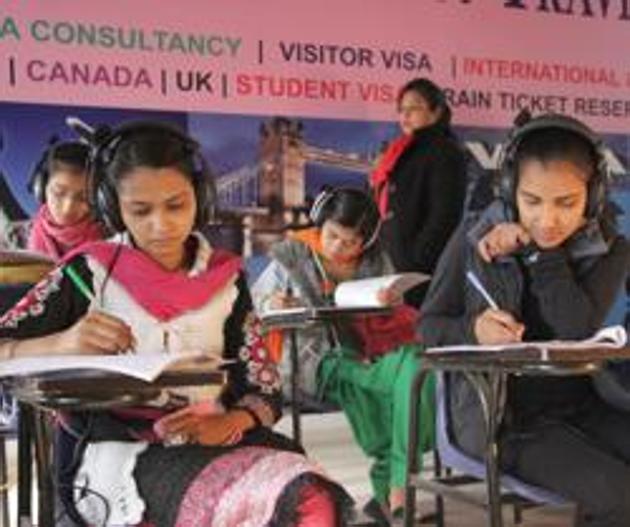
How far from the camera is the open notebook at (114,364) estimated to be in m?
1.25

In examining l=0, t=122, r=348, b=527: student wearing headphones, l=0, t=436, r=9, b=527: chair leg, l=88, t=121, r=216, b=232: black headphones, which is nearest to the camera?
l=0, t=122, r=348, b=527: student wearing headphones

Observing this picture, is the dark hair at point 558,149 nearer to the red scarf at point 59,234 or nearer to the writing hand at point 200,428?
the writing hand at point 200,428

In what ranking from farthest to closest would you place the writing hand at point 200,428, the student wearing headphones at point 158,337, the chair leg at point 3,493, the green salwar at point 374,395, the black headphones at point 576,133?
the green salwar at point 374,395, the chair leg at point 3,493, the black headphones at point 576,133, the writing hand at point 200,428, the student wearing headphones at point 158,337

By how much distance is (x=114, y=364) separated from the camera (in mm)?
1271

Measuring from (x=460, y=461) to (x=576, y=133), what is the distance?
63 centimetres

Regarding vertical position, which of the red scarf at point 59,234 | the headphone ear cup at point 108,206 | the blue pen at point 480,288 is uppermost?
the red scarf at point 59,234

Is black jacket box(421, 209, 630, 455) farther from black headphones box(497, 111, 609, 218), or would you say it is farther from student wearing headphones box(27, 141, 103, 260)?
student wearing headphones box(27, 141, 103, 260)

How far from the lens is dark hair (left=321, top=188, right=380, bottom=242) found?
3.33 m

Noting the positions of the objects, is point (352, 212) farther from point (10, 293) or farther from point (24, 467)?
point (24, 467)

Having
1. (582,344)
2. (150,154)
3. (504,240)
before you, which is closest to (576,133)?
(504,240)

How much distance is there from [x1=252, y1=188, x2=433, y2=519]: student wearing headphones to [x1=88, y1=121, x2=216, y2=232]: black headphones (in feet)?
4.03

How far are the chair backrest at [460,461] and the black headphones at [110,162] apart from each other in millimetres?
641

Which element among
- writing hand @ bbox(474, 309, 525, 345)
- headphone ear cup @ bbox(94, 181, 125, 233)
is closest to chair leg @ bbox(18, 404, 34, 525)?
headphone ear cup @ bbox(94, 181, 125, 233)

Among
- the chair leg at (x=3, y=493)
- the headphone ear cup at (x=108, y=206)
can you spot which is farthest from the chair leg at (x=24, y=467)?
Result: the chair leg at (x=3, y=493)
